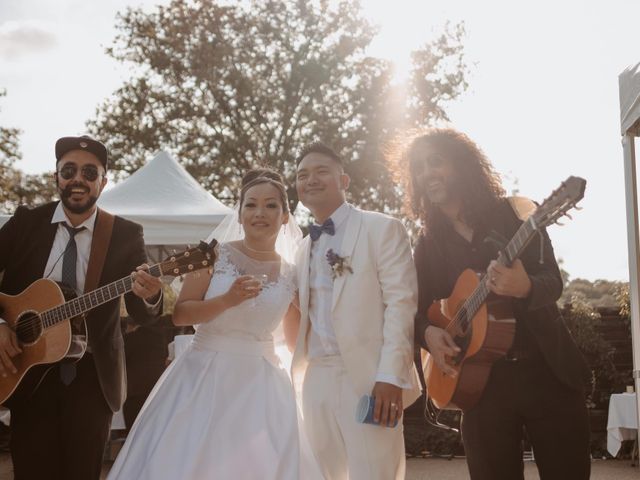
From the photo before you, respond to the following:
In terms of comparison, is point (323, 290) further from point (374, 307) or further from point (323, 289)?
point (374, 307)

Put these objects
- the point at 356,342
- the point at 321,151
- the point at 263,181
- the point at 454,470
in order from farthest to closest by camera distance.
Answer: the point at 454,470, the point at 263,181, the point at 321,151, the point at 356,342

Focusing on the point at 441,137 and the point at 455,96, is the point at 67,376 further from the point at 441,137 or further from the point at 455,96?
the point at 455,96

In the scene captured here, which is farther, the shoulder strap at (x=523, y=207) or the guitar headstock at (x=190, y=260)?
the guitar headstock at (x=190, y=260)

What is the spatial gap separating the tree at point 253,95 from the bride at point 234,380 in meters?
17.6

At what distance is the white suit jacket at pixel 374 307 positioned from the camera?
3752 millimetres

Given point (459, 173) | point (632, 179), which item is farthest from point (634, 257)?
point (459, 173)

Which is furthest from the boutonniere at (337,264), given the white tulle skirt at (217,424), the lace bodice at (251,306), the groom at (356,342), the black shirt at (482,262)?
the white tulle skirt at (217,424)

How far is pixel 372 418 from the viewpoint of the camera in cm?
363

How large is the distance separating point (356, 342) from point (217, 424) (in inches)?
34.1

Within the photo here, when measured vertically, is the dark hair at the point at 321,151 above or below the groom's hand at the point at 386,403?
above

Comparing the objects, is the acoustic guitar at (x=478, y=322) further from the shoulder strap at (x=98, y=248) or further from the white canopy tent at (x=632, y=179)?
the shoulder strap at (x=98, y=248)

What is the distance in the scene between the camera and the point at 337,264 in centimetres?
395

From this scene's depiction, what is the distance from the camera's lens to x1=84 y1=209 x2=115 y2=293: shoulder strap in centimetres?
405

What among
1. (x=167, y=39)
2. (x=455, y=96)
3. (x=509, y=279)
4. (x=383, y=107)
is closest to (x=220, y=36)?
(x=167, y=39)
